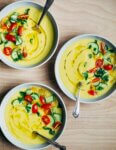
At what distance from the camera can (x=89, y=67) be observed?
177 centimetres

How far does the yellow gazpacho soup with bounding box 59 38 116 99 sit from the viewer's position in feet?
5.76

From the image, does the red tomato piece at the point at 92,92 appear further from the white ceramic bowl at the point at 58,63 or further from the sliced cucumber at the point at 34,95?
the sliced cucumber at the point at 34,95

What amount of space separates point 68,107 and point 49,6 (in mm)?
405

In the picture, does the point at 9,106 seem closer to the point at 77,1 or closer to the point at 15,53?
the point at 15,53

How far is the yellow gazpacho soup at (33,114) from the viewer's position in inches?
67.6

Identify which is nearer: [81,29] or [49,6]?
[49,6]

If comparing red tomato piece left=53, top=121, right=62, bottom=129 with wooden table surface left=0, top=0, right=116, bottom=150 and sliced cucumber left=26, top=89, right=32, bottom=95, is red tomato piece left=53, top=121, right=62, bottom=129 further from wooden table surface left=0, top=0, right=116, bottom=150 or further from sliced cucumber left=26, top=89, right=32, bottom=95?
sliced cucumber left=26, top=89, right=32, bottom=95

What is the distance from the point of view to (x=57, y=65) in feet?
5.70

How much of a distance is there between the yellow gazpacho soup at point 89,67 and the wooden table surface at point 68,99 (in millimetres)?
44

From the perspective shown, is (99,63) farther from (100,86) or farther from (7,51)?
(7,51)

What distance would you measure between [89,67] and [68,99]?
0.15 m

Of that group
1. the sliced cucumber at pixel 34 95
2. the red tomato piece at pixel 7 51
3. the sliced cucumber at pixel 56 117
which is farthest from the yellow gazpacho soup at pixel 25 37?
the sliced cucumber at pixel 56 117

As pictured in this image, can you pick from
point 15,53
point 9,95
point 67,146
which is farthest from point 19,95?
point 67,146

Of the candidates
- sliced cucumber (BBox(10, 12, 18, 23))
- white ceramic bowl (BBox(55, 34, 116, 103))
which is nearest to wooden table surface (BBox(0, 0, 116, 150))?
white ceramic bowl (BBox(55, 34, 116, 103))
